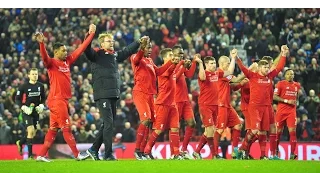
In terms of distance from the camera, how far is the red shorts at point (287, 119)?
18.5 metres

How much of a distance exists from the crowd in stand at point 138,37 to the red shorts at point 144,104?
7398mm

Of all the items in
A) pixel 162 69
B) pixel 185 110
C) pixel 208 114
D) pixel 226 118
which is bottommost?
pixel 226 118

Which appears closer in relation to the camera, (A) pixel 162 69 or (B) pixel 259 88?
(A) pixel 162 69

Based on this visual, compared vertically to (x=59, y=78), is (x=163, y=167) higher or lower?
lower

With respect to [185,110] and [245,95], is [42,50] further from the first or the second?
[245,95]

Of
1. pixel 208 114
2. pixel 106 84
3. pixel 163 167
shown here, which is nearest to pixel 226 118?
pixel 208 114

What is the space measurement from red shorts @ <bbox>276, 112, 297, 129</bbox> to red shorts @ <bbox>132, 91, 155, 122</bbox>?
348cm

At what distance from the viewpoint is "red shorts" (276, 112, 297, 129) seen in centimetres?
1847

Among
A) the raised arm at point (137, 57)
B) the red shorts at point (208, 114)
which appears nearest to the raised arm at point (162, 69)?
the raised arm at point (137, 57)

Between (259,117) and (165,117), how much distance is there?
7.20 feet

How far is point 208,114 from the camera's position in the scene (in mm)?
18000

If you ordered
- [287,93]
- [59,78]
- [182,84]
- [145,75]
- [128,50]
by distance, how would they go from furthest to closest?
[287,93] < [182,84] < [145,75] < [128,50] < [59,78]

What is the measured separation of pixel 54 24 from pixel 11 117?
7512mm
